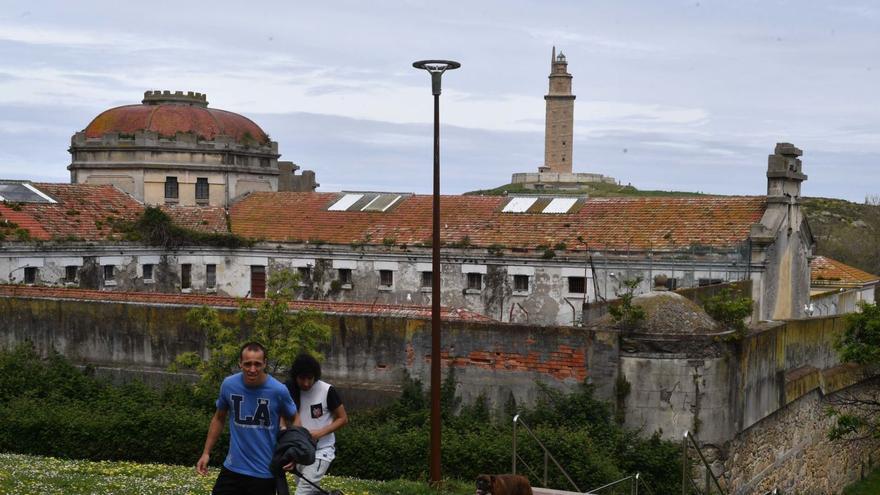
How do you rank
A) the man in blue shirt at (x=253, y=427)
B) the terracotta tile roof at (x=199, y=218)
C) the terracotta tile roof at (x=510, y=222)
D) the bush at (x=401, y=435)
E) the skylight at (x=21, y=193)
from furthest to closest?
the terracotta tile roof at (x=199, y=218) → the skylight at (x=21, y=193) → the terracotta tile roof at (x=510, y=222) → the bush at (x=401, y=435) → the man in blue shirt at (x=253, y=427)

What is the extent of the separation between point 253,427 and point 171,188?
36.4 m

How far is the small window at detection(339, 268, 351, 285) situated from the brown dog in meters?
28.1

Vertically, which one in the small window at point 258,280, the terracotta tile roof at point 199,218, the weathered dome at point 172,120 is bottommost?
the small window at point 258,280

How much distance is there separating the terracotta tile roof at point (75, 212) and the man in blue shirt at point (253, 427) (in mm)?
28629

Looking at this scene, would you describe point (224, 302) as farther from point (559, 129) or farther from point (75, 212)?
point (559, 129)

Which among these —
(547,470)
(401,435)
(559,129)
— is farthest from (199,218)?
(559,129)

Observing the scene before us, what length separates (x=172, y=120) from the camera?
4484cm

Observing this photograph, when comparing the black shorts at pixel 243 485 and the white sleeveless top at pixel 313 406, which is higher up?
the white sleeveless top at pixel 313 406

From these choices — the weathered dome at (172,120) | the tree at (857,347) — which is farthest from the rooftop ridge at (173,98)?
the tree at (857,347)

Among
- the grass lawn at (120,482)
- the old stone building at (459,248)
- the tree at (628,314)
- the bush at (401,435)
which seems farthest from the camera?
the old stone building at (459,248)

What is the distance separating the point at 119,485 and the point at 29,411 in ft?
24.9

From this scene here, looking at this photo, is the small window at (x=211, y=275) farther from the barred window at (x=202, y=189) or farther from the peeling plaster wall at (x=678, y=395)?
the peeling plaster wall at (x=678, y=395)

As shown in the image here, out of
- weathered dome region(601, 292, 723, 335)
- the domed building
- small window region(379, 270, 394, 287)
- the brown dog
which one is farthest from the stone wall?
the domed building

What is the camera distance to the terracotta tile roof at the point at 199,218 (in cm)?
4188
